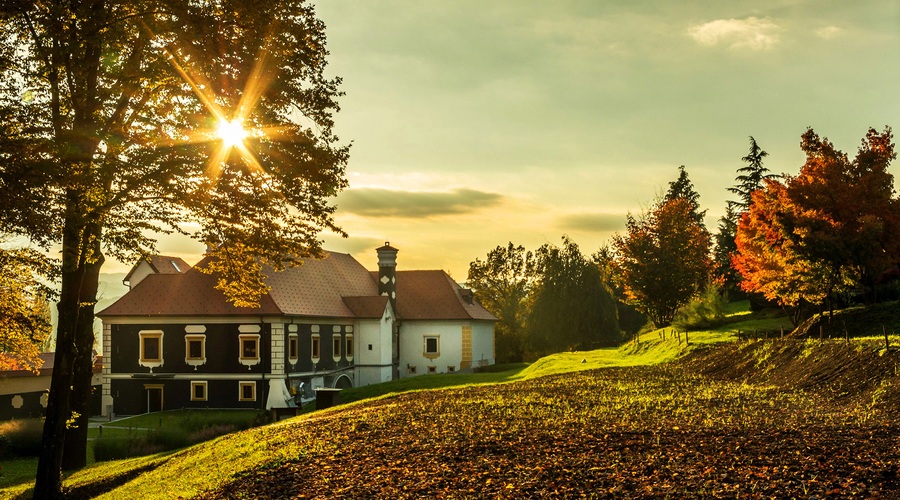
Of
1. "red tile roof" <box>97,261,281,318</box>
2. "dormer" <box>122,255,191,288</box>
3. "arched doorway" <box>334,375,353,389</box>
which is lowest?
"arched doorway" <box>334,375,353,389</box>

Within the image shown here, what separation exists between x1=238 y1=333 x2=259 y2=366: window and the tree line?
21.3 metres

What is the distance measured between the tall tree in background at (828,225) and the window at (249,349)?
2673 cm

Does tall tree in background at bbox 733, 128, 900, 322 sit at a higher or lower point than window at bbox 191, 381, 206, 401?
higher

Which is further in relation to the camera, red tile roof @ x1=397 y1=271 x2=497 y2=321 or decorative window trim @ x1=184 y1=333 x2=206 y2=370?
red tile roof @ x1=397 y1=271 x2=497 y2=321

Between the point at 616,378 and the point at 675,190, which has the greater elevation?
the point at 675,190

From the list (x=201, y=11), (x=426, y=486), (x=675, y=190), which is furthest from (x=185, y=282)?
(x=675, y=190)

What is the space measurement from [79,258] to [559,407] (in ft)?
36.8

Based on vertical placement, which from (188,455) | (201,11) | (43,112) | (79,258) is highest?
(201,11)

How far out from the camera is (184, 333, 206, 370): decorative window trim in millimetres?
43406

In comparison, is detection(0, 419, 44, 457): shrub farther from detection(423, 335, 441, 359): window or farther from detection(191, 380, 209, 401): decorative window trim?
detection(423, 335, 441, 359): window

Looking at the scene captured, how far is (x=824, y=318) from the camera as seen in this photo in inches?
1169

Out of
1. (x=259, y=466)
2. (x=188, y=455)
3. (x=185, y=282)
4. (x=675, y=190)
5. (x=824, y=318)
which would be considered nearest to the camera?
(x=259, y=466)

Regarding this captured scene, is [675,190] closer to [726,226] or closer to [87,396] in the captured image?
[726,226]

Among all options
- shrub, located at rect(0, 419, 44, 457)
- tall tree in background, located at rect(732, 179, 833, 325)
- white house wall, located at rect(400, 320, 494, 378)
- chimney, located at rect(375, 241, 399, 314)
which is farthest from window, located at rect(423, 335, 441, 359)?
shrub, located at rect(0, 419, 44, 457)
